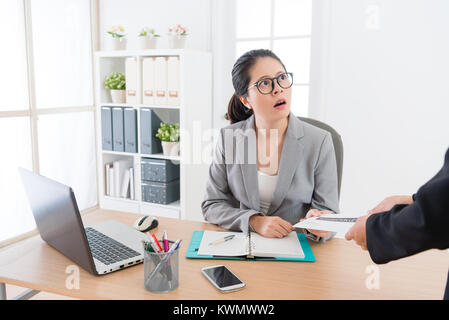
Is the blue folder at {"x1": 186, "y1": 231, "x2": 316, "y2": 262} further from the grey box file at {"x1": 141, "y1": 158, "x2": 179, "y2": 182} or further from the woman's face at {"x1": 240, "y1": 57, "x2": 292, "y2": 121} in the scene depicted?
the grey box file at {"x1": 141, "y1": 158, "x2": 179, "y2": 182}

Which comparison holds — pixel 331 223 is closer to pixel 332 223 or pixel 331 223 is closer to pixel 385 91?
pixel 332 223

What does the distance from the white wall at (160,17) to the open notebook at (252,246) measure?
2.10 m

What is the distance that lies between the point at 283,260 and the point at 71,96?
2818mm

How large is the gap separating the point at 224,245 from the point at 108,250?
37 centimetres

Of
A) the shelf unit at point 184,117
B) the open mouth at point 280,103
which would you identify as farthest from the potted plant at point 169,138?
the open mouth at point 280,103

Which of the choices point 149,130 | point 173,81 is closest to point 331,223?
point 173,81

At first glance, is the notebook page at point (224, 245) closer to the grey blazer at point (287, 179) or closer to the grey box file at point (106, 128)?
the grey blazer at point (287, 179)

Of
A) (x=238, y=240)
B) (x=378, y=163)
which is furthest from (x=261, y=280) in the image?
(x=378, y=163)

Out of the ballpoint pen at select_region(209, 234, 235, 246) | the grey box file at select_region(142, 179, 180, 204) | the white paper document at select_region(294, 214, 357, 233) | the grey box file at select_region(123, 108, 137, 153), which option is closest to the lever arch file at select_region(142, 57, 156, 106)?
the grey box file at select_region(123, 108, 137, 153)

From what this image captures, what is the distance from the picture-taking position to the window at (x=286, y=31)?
2865 millimetres

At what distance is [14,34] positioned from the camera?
2.88m

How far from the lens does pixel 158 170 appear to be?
3.05 metres

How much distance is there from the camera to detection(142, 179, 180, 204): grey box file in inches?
120

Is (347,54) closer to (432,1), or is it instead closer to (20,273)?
(432,1)
